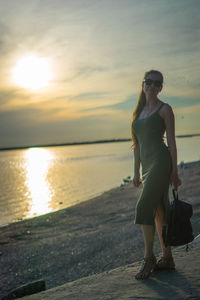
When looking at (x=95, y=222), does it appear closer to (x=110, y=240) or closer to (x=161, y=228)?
(x=110, y=240)

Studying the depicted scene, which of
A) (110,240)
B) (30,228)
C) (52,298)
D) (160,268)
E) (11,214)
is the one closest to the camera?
(52,298)

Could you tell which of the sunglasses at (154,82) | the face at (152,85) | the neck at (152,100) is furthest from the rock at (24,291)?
the sunglasses at (154,82)

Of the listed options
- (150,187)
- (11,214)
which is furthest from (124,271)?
(11,214)

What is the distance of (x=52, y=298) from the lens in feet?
11.3

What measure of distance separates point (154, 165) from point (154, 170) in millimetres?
60

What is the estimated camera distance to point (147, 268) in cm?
354

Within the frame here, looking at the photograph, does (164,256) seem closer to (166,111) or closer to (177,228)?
(177,228)

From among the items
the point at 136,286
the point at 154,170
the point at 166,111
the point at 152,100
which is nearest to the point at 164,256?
the point at 136,286

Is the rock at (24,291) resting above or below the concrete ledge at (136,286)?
below

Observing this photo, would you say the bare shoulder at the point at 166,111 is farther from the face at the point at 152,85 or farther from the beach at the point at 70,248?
the beach at the point at 70,248

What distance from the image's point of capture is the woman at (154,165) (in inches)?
138

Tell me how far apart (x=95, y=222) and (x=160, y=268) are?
9.04 meters

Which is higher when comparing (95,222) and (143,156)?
(143,156)

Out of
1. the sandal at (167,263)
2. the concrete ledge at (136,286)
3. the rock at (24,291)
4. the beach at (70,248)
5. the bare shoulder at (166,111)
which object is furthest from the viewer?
the beach at (70,248)
